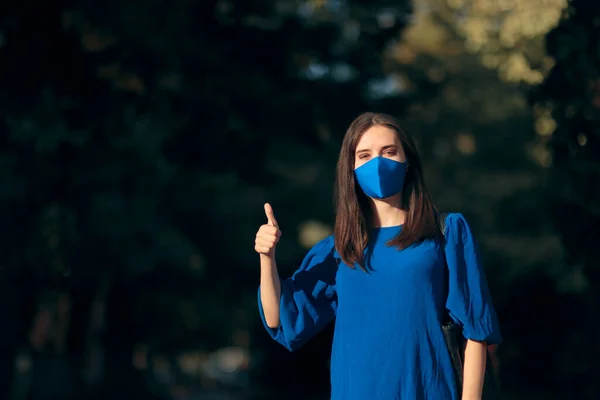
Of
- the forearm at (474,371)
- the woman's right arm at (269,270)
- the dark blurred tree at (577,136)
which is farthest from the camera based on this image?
the dark blurred tree at (577,136)

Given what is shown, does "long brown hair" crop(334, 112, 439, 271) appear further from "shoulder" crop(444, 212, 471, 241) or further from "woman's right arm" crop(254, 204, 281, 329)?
"woman's right arm" crop(254, 204, 281, 329)

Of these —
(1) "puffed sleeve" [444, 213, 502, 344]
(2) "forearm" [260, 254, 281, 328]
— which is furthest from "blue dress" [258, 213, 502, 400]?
(2) "forearm" [260, 254, 281, 328]

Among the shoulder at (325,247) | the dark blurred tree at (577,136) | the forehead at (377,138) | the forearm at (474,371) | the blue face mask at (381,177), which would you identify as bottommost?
the forearm at (474,371)

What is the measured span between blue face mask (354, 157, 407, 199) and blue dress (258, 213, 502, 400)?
0.15 meters

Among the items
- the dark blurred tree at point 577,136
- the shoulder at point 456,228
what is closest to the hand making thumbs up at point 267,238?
the shoulder at point 456,228

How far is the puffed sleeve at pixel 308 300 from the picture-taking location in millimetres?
4469

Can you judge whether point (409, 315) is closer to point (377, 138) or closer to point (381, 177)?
point (381, 177)

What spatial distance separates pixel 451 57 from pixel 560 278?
14.2 m

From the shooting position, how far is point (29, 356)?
21453mm

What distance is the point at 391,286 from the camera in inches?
164

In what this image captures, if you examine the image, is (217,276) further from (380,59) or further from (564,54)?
(564,54)

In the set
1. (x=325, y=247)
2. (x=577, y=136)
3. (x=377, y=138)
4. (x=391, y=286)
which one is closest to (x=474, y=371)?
(x=391, y=286)

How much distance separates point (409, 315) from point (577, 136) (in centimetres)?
535

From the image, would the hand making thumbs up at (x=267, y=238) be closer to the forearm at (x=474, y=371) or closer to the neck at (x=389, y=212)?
the neck at (x=389, y=212)
